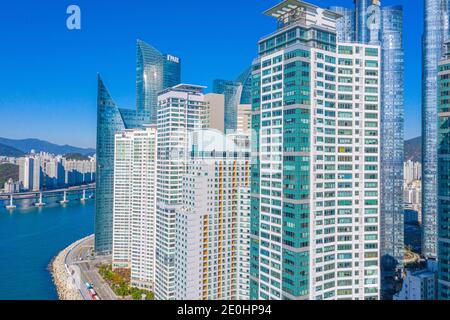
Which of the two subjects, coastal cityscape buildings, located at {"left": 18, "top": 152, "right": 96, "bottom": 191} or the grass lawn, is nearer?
the grass lawn

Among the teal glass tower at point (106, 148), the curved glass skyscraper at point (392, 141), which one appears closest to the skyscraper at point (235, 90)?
the teal glass tower at point (106, 148)

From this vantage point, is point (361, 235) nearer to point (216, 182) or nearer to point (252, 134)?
point (252, 134)

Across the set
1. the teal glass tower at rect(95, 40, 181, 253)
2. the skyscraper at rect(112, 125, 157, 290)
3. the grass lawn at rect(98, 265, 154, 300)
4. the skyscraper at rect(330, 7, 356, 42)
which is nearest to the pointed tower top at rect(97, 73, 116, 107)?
the teal glass tower at rect(95, 40, 181, 253)

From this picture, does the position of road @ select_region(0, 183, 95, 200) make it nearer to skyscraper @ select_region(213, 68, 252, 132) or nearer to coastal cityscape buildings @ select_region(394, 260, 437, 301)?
skyscraper @ select_region(213, 68, 252, 132)

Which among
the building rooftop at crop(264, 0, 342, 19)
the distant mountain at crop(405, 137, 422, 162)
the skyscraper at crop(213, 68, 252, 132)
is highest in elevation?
the skyscraper at crop(213, 68, 252, 132)
